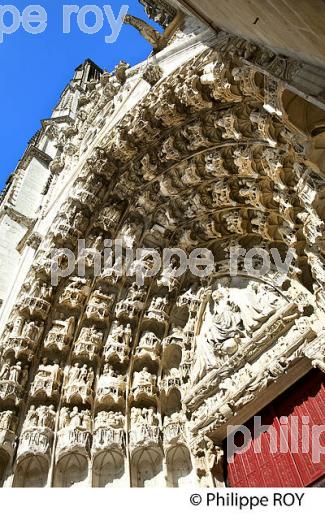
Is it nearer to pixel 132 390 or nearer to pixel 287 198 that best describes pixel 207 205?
pixel 287 198

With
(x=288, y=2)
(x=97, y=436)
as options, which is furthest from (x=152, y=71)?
(x=97, y=436)

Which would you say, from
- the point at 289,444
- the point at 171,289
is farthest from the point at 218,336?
the point at 289,444

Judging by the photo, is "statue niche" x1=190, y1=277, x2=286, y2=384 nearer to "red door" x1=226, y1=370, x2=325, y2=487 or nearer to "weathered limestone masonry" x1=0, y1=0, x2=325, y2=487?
"weathered limestone masonry" x1=0, y1=0, x2=325, y2=487

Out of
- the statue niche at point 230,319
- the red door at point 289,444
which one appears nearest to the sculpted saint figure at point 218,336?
the statue niche at point 230,319

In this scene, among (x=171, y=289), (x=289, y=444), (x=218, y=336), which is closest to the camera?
(x=289, y=444)

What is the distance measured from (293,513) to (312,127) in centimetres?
299

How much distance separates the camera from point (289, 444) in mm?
4723

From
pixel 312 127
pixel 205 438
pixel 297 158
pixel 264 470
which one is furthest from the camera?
pixel 205 438

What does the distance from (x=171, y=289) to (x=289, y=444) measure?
256 cm

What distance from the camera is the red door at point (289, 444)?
4461 millimetres

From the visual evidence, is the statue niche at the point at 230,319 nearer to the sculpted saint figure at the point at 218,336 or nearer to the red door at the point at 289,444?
the sculpted saint figure at the point at 218,336

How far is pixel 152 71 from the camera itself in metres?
6.55

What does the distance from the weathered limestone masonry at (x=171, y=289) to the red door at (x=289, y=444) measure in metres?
0.16

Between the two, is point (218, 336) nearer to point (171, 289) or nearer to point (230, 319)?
point (230, 319)
